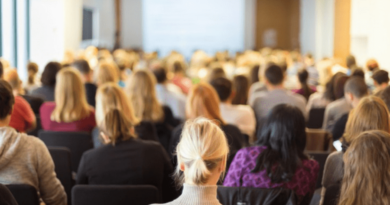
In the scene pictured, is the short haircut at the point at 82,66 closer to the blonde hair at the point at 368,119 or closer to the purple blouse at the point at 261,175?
the purple blouse at the point at 261,175

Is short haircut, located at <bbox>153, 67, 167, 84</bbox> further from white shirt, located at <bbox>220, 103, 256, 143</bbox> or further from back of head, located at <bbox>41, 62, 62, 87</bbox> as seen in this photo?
white shirt, located at <bbox>220, 103, 256, 143</bbox>

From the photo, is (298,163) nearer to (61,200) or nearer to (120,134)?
(120,134)

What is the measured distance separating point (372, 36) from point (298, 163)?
6.94m

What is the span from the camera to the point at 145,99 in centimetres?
610

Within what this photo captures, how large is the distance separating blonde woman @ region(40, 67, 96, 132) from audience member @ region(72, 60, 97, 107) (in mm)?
1760

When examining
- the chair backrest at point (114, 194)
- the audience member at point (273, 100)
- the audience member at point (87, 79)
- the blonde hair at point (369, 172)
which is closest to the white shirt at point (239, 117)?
the audience member at point (273, 100)

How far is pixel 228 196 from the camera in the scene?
117 inches

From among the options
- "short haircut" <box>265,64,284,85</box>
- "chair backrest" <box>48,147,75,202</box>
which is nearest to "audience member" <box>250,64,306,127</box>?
"short haircut" <box>265,64,284,85</box>

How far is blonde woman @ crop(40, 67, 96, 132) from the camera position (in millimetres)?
5426

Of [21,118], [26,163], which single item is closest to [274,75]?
[21,118]

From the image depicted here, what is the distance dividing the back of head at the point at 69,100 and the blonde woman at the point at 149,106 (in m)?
0.69

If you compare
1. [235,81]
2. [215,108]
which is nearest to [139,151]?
[215,108]

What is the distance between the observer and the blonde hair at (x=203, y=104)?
16.6ft

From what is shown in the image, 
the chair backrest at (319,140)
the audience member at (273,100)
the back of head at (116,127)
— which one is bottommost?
the chair backrest at (319,140)
